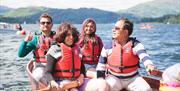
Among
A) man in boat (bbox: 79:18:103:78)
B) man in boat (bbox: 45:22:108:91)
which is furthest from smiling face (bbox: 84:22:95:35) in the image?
man in boat (bbox: 45:22:108:91)

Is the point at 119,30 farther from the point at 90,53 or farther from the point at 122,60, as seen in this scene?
the point at 90,53

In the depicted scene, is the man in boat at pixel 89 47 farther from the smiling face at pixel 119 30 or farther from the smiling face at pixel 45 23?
Answer: the smiling face at pixel 119 30

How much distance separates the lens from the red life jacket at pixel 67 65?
532 cm

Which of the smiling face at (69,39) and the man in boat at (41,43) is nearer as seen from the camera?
the smiling face at (69,39)

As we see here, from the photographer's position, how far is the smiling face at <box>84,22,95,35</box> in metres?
6.70

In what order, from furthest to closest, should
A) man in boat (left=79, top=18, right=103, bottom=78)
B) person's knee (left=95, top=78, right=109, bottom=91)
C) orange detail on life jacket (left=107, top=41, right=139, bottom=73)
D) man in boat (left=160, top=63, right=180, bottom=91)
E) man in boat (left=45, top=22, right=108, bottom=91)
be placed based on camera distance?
man in boat (left=79, top=18, right=103, bottom=78) < orange detail on life jacket (left=107, top=41, right=139, bottom=73) < man in boat (left=45, top=22, right=108, bottom=91) < person's knee (left=95, top=78, right=109, bottom=91) < man in boat (left=160, top=63, right=180, bottom=91)

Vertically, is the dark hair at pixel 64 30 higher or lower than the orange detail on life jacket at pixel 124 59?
higher

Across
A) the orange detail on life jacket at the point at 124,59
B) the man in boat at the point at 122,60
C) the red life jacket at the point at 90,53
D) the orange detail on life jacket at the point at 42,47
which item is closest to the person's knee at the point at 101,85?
the man in boat at the point at 122,60

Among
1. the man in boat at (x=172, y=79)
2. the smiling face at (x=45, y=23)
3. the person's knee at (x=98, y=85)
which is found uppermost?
the smiling face at (x=45, y=23)

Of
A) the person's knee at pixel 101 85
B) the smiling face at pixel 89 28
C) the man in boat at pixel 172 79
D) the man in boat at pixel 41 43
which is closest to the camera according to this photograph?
the man in boat at pixel 172 79

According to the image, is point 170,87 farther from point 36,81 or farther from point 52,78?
point 36,81

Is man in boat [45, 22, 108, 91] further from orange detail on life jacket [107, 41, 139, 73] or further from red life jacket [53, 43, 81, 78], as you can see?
orange detail on life jacket [107, 41, 139, 73]

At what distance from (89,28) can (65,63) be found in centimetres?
152

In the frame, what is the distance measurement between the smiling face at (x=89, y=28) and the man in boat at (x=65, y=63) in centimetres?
127
